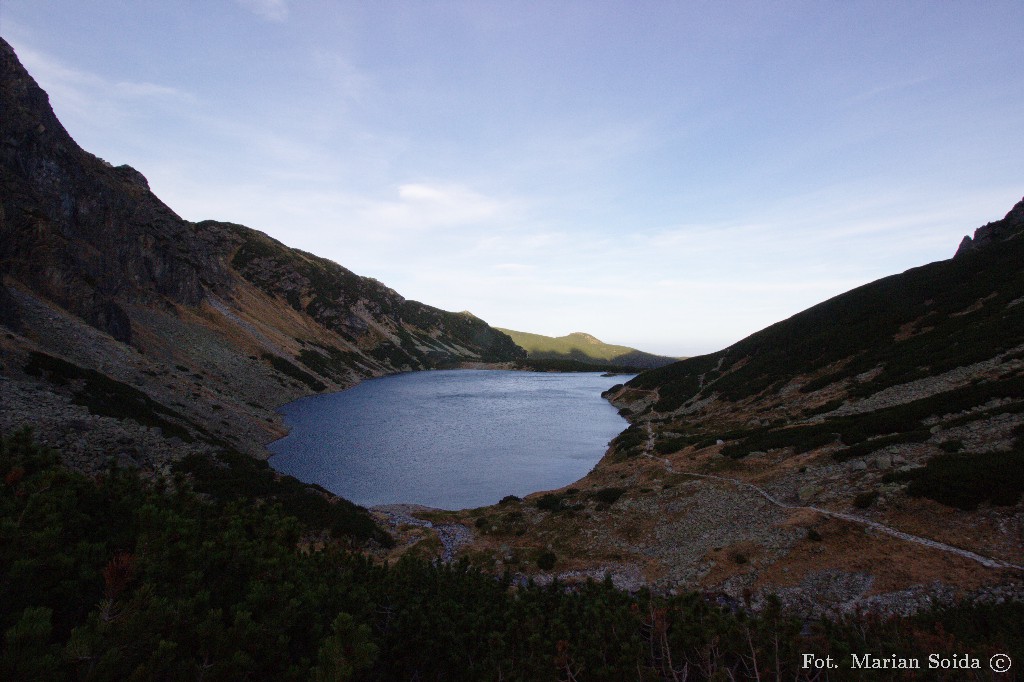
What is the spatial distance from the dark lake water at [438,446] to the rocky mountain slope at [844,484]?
8116 millimetres

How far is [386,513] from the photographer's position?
3512 cm

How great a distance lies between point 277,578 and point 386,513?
97.5 ft

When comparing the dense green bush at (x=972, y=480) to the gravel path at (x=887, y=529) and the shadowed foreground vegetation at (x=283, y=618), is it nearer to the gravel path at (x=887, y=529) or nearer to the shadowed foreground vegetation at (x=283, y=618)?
the gravel path at (x=887, y=529)

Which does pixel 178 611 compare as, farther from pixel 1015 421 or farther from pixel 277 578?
pixel 1015 421

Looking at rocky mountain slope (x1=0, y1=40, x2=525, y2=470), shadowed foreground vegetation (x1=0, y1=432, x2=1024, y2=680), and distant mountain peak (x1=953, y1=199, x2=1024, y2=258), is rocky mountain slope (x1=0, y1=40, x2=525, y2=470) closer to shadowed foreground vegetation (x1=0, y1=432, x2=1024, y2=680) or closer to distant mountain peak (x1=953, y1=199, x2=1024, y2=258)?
shadowed foreground vegetation (x1=0, y1=432, x2=1024, y2=680)

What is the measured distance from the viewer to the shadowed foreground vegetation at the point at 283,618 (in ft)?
17.3

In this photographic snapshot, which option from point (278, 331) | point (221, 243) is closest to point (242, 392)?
point (278, 331)

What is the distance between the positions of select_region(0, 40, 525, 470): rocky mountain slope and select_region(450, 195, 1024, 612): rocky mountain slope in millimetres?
26382

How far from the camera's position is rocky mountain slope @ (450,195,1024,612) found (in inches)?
649

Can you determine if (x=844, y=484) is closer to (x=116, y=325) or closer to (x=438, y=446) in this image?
(x=438, y=446)

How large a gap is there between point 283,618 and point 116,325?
71.2 metres

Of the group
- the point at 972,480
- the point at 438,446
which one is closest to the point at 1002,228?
the point at 972,480

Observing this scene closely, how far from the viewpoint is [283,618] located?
6605 millimetres

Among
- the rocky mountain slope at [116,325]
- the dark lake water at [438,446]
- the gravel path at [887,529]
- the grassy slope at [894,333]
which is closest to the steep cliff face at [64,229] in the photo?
the rocky mountain slope at [116,325]
